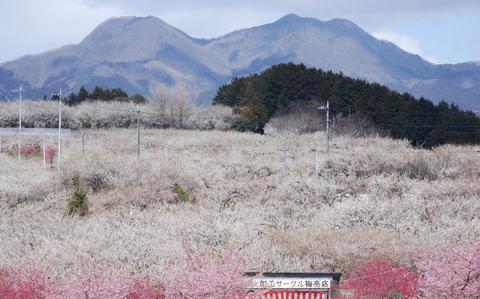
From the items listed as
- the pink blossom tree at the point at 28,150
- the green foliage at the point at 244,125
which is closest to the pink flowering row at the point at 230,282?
the pink blossom tree at the point at 28,150

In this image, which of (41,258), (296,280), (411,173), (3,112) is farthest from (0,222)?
(3,112)

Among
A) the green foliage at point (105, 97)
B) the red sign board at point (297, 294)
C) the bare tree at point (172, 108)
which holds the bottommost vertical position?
the red sign board at point (297, 294)

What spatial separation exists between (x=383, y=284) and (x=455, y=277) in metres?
1.41

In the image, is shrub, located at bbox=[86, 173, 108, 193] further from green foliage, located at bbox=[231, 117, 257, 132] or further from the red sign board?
green foliage, located at bbox=[231, 117, 257, 132]

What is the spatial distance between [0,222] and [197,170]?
9555 mm

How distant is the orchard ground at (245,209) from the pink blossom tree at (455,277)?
2.50 metres

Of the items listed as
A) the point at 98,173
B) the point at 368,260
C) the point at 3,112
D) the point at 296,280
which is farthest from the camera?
the point at 3,112

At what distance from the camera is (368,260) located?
12711mm

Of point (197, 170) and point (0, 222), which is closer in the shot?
point (0, 222)

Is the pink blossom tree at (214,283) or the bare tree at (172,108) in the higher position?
the bare tree at (172,108)

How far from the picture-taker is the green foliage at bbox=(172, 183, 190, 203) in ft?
70.6

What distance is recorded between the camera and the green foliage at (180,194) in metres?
21.5

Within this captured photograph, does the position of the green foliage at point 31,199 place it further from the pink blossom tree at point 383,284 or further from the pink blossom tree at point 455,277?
the pink blossom tree at point 455,277

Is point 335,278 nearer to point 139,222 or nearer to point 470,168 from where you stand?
point 139,222
